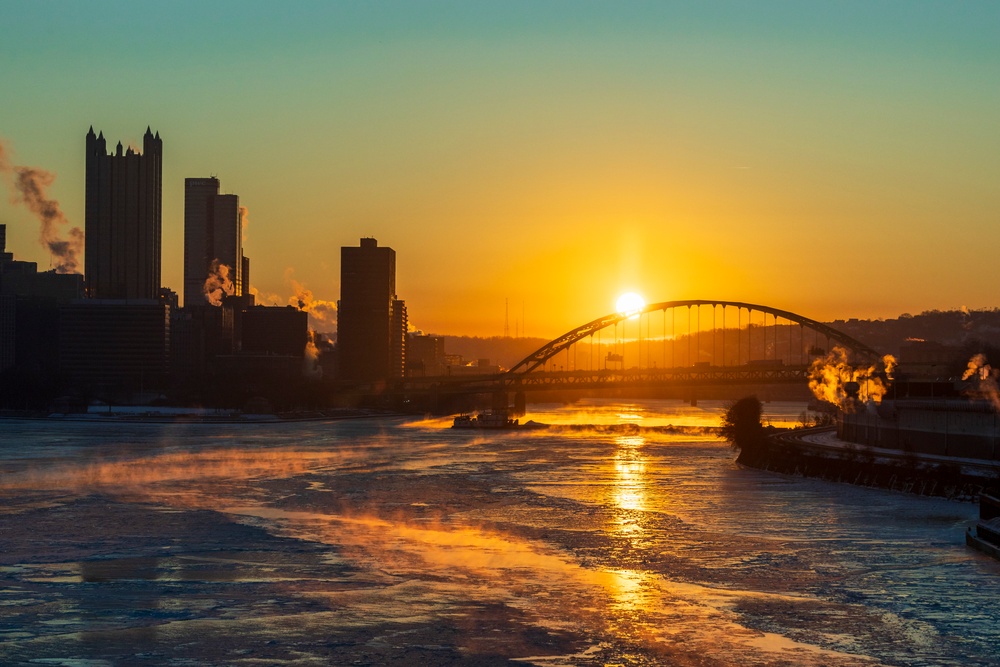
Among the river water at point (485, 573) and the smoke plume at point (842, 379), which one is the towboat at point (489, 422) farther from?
the river water at point (485, 573)

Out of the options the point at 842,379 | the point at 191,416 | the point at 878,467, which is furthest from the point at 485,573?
the point at 191,416

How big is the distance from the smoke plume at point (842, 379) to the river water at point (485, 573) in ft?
48.2

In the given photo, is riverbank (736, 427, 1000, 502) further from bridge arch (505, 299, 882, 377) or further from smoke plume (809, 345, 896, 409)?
bridge arch (505, 299, 882, 377)

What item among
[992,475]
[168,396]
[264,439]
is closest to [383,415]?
[168,396]

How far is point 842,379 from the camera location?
3460 inches

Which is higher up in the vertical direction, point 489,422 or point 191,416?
point 489,422

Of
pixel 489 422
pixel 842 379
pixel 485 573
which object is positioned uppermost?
pixel 842 379

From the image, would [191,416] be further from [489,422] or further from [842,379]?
[842,379]

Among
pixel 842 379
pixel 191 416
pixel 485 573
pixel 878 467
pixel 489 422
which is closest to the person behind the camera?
pixel 485 573

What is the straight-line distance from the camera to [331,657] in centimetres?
1975

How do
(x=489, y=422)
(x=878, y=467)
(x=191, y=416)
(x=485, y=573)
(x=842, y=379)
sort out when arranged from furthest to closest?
1. (x=191, y=416)
2. (x=489, y=422)
3. (x=842, y=379)
4. (x=878, y=467)
5. (x=485, y=573)

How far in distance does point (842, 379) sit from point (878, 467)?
36868 millimetres

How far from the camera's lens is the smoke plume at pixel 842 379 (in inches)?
2623

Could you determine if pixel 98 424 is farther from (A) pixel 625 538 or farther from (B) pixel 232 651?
(B) pixel 232 651
